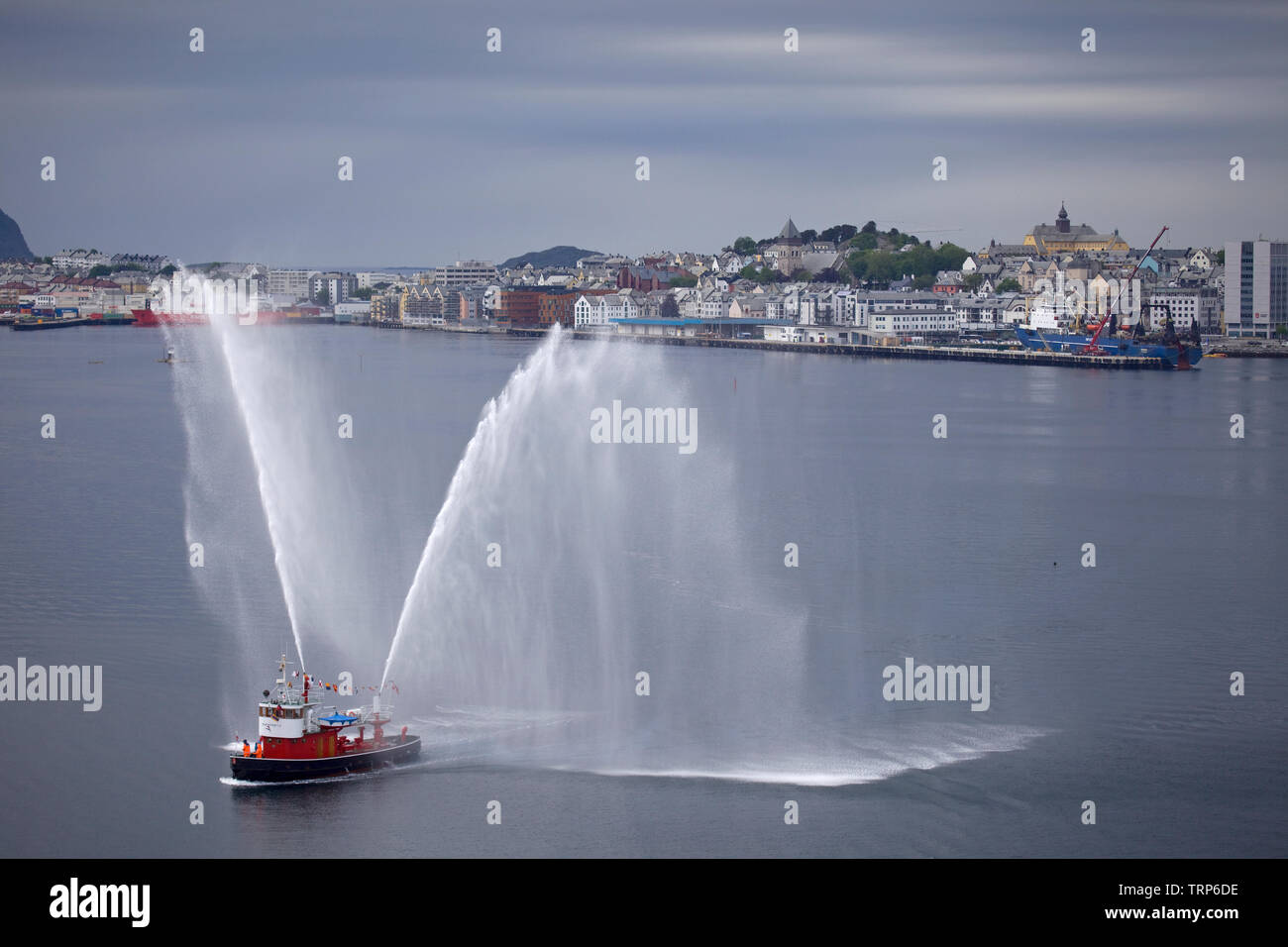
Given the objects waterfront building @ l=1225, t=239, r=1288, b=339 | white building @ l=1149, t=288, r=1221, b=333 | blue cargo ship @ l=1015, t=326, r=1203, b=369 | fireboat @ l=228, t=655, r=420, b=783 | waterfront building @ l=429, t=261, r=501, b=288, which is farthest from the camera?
waterfront building @ l=429, t=261, r=501, b=288

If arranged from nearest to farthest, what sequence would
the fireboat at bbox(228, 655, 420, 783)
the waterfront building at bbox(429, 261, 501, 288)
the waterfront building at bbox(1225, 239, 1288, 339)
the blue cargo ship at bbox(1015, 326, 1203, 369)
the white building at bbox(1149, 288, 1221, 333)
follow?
the fireboat at bbox(228, 655, 420, 783), the blue cargo ship at bbox(1015, 326, 1203, 369), the waterfront building at bbox(1225, 239, 1288, 339), the white building at bbox(1149, 288, 1221, 333), the waterfront building at bbox(429, 261, 501, 288)

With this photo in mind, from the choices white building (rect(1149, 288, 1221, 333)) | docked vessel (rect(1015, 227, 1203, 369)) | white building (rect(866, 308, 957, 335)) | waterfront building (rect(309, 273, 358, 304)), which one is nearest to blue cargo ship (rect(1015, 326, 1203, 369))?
docked vessel (rect(1015, 227, 1203, 369))

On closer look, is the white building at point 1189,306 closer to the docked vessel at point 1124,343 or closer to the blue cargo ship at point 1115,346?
the docked vessel at point 1124,343

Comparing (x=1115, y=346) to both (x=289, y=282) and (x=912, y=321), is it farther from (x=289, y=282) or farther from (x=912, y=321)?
(x=289, y=282)

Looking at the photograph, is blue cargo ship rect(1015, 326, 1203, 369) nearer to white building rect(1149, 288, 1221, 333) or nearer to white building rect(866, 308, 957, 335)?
white building rect(866, 308, 957, 335)

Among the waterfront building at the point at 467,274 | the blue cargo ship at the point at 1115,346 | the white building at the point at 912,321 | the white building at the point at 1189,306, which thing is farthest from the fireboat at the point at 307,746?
the waterfront building at the point at 467,274

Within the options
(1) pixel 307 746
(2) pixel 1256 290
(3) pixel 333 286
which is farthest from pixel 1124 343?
(3) pixel 333 286
